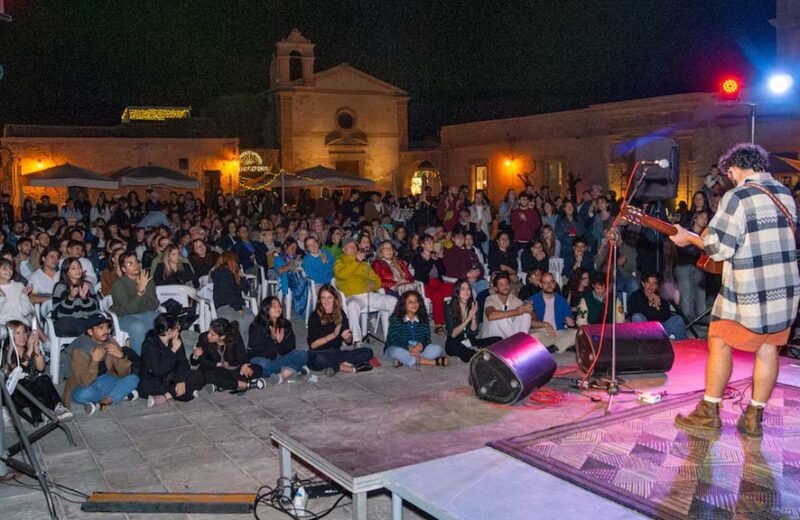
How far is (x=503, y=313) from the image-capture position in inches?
299

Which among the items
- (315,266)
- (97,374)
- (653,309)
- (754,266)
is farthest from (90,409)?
(653,309)

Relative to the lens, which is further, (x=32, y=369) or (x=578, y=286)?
(x=578, y=286)

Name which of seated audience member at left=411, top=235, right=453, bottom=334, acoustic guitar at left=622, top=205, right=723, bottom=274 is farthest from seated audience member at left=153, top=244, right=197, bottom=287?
acoustic guitar at left=622, top=205, right=723, bottom=274

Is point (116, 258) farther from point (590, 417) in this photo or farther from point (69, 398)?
point (590, 417)

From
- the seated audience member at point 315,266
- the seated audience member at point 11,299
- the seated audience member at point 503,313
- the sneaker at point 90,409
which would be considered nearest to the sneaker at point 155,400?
the sneaker at point 90,409

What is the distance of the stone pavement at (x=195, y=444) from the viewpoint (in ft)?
14.8

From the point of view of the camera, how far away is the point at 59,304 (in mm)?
6867

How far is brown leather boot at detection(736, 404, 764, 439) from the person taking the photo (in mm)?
4199

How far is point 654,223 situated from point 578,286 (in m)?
4.07

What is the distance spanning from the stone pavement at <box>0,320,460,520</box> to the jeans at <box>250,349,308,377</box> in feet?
0.64

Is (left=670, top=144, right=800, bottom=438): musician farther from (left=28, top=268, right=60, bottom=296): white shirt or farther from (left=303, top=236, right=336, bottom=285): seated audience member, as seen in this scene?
(left=28, top=268, right=60, bottom=296): white shirt

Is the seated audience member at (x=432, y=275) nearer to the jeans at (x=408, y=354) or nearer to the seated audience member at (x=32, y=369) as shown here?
the jeans at (x=408, y=354)

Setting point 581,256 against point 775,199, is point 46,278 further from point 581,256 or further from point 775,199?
point 775,199

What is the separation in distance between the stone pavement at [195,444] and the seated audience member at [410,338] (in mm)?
265
